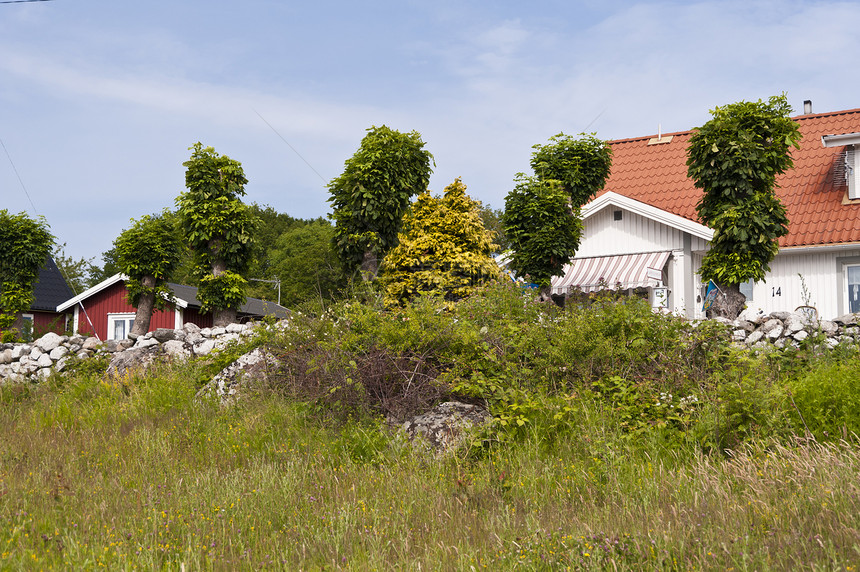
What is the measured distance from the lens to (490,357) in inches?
314

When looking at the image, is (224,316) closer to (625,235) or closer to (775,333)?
(625,235)

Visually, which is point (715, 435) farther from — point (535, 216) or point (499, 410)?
point (535, 216)

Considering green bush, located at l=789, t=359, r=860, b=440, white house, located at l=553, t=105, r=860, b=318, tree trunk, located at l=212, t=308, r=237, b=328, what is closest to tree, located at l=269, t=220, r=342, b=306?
tree trunk, located at l=212, t=308, r=237, b=328

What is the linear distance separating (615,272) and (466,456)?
477 inches

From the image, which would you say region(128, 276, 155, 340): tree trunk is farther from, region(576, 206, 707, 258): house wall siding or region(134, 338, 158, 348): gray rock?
region(576, 206, 707, 258): house wall siding

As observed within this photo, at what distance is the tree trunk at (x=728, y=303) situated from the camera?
44.0 feet

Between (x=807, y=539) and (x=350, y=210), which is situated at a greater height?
(x=350, y=210)

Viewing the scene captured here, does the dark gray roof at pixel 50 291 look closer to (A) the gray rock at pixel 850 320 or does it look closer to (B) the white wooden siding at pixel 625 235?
(B) the white wooden siding at pixel 625 235

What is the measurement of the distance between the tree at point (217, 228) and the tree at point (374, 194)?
2.34 m

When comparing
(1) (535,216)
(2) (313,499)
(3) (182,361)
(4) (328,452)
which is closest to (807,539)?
(2) (313,499)

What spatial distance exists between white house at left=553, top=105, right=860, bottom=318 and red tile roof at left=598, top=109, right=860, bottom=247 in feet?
0.08

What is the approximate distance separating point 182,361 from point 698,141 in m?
11.2

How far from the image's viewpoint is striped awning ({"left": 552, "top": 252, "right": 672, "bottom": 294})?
1659cm

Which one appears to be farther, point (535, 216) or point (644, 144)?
point (644, 144)
